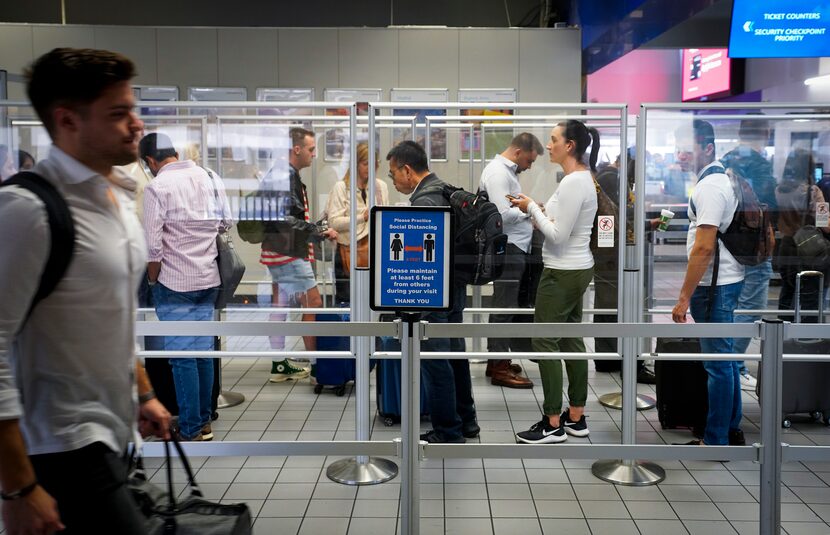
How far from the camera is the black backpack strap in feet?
5.38

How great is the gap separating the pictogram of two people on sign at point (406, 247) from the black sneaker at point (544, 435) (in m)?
2.12

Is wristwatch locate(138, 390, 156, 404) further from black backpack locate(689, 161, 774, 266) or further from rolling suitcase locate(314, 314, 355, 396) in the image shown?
rolling suitcase locate(314, 314, 355, 396)

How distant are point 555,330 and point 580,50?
8599mm

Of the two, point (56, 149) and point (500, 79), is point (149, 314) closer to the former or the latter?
point (56, 149)

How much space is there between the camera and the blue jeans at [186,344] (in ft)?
15.5

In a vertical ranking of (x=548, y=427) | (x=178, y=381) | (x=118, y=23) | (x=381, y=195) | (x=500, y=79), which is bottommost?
(x=548, y=427)

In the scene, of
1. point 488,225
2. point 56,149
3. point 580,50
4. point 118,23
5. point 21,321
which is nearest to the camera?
point 21,321

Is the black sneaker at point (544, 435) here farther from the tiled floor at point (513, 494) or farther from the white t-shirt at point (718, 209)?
the white t-shirt at point (718, 209)

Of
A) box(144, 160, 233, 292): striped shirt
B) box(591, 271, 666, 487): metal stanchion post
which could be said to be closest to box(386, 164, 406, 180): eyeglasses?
box(144, 160, 233, 292): striped shirt

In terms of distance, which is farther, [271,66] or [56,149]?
[271,66]

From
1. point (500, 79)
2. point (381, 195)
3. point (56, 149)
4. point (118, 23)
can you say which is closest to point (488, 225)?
point (381, 195)

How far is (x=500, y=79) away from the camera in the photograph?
36.4 feet

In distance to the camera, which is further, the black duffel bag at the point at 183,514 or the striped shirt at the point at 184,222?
the striped shirt at the point at 184,222

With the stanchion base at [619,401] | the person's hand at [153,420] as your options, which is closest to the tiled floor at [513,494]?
the stanchion base at [619,401]
